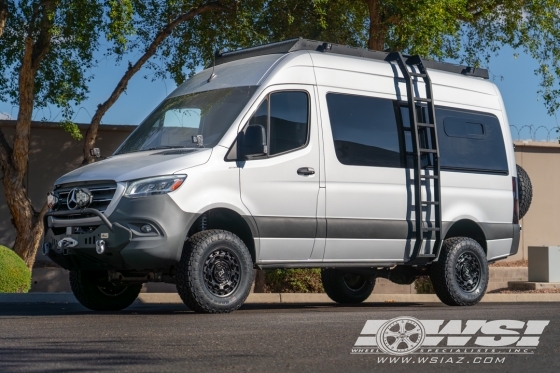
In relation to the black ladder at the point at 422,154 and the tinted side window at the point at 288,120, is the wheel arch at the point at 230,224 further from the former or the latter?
the black ladder at the point at 422,154

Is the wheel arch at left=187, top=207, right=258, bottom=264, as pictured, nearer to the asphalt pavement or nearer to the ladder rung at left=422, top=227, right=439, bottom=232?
the asphalt pavement

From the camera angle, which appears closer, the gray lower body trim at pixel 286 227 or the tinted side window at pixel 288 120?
the gray lower body trim at pixel 286 227

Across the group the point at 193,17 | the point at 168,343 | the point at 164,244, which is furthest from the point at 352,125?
the point at 193,17

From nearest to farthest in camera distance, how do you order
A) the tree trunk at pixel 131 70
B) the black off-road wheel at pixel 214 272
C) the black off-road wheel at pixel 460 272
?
the black off-road wheel at pixel 214 272
the black off-road wheel at pixel 460 272
the tree trunk at pixel 131 70

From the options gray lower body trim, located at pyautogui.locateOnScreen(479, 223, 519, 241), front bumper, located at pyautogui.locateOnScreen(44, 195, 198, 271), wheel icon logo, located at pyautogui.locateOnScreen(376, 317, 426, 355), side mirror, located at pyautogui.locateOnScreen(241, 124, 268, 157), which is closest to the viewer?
wheel icon logo, located at pyautogui.locateOnScreen(376, 317, 426, 355)

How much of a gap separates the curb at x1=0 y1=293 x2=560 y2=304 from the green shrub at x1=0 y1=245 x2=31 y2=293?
1082 mm

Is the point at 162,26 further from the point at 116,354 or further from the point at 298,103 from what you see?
the point at 116,354

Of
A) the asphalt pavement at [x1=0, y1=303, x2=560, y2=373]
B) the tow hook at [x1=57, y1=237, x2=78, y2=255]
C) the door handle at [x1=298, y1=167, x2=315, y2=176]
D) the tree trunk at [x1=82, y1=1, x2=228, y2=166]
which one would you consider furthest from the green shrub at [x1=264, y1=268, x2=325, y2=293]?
the asphalt pavement at [x1=0, y1=303, x2=560, y2=373]

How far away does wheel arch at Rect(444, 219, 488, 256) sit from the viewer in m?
12.0

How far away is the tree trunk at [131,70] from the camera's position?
61.2 ft

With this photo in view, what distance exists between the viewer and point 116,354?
243 inches

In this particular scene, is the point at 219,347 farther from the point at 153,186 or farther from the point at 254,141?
the point at 254,141

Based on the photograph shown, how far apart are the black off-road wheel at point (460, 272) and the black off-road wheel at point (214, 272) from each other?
294 cm

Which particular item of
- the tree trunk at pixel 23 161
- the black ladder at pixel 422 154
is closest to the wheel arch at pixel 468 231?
the black ladder at pixel 422 154
